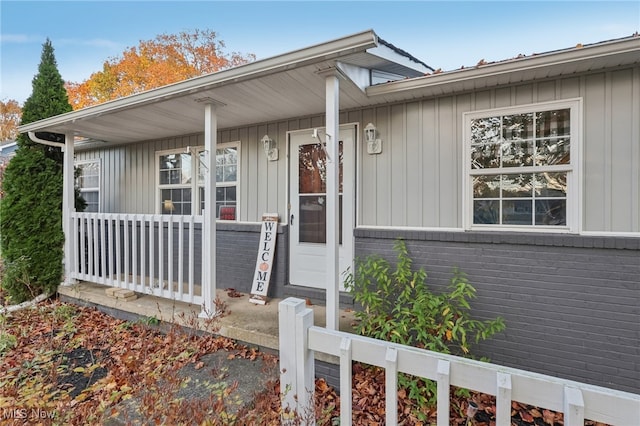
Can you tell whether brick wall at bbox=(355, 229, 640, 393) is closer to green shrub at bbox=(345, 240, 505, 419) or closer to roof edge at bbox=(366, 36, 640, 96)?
green shrub at bbox=(345, 240, 505, 419)

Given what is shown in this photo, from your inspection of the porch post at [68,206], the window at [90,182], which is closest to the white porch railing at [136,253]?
the porch post at [68,206]

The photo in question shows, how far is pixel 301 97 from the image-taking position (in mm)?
3396

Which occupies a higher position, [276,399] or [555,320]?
[555,320]

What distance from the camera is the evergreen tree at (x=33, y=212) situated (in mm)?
4605

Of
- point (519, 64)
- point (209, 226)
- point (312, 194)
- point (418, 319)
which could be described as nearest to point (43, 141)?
point (209, 226)

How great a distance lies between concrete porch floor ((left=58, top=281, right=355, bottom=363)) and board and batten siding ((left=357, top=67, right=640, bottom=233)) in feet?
4.78

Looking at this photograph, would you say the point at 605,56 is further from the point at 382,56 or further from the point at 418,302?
the point at 418,302

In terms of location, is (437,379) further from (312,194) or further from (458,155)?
(312,194)

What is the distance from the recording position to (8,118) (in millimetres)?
17734

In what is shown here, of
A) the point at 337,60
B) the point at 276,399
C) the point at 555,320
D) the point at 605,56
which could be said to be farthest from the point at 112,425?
the point at 605,56

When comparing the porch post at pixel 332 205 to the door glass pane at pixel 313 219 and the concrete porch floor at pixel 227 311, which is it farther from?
the door glass pane at pixel 313 219

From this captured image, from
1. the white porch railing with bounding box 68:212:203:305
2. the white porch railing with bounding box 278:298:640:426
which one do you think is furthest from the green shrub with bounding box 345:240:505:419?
the white porch railing with bounding box 68:212:203:305

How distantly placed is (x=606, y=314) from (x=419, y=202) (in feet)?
6.09

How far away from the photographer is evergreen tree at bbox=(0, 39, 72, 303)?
4605 millimetres
